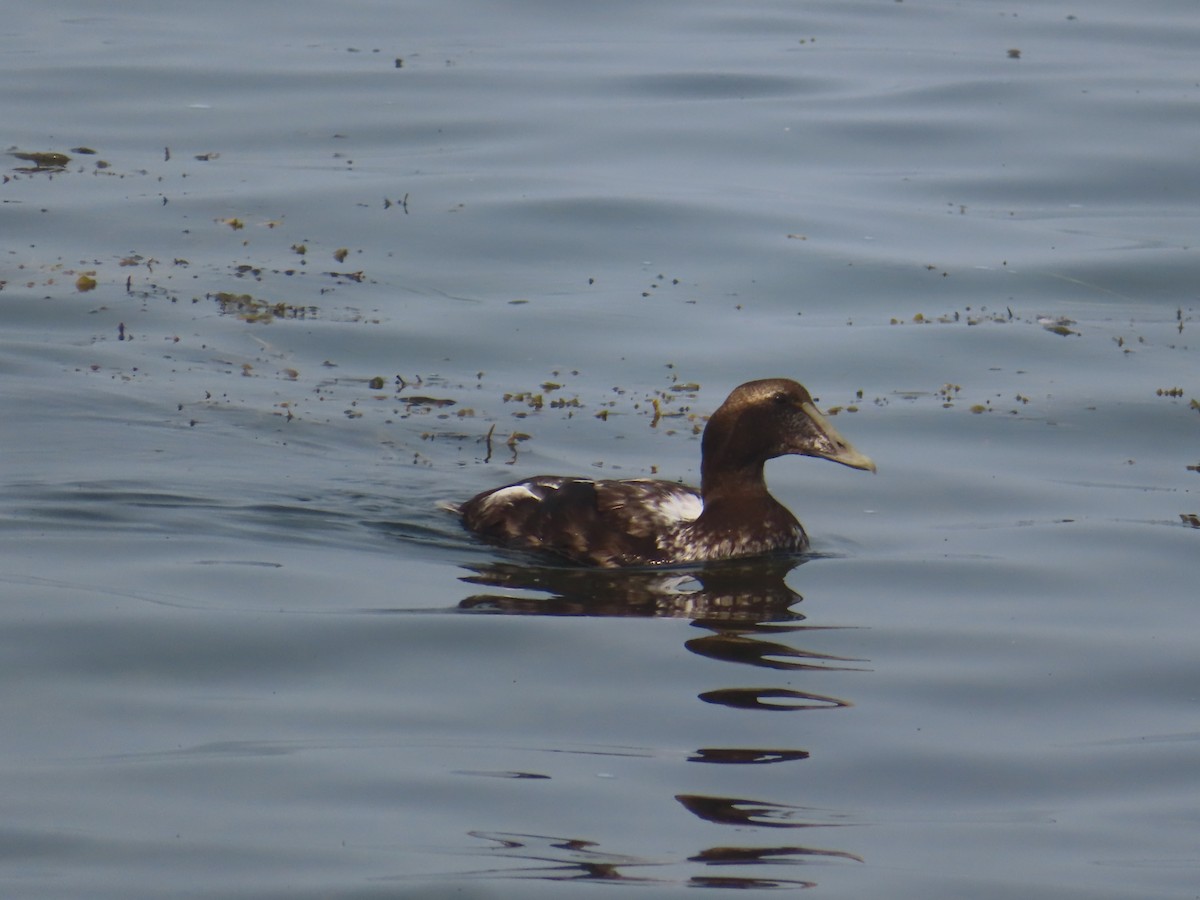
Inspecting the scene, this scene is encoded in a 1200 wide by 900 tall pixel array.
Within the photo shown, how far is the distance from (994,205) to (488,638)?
1114cm

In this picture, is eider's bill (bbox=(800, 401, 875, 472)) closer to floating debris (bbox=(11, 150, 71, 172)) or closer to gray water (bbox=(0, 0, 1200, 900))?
gray water (bbox=(0, 0, 1200, 900))

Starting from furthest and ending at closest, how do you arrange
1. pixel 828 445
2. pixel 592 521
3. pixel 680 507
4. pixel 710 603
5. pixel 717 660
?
1. pixel 828 445
2. pixel 680 507
3. pixel 592 521
4. pixel 710 603
5. pixel 717 660

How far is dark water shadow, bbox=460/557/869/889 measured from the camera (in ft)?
19.3

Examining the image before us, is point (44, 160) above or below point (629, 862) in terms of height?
above

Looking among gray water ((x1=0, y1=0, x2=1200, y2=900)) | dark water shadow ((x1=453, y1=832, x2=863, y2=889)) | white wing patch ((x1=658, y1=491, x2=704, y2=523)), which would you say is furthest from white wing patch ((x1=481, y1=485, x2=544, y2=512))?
dark water shadow ((x1=453, y1=832, x2=863, y2=889))

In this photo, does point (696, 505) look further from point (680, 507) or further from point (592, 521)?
point (592, 521)

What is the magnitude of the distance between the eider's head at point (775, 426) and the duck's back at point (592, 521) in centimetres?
43

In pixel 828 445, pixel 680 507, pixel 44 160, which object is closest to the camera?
pixel 680 507

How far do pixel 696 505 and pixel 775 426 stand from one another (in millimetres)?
584

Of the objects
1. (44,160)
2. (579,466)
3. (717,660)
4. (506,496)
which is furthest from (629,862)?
(44,160)

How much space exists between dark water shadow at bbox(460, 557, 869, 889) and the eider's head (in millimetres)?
638

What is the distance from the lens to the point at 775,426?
996 centimetres

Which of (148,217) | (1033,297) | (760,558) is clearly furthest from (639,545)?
(148,217)

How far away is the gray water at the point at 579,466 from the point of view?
6.28 metres
